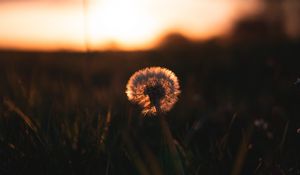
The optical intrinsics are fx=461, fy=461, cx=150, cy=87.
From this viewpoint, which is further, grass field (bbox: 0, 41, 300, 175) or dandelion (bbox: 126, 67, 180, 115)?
grass field (bbox: 0, 41, 300, 175)

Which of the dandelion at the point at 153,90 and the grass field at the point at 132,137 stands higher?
the dandelion at the point at 153,90

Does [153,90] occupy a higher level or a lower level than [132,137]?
higher

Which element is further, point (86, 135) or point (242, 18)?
point (242, 18)

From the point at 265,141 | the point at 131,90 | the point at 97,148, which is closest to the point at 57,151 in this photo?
the point at 97,148

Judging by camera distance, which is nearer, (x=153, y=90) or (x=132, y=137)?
(x=153, y=90)

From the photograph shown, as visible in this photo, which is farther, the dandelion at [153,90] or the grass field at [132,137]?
the grass field at [132,137]

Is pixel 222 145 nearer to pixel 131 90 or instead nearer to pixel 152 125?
pixel 131 90

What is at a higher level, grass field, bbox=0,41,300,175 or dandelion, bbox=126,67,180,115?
dandelion, bbox=126,67,180,115

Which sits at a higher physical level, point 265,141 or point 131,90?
point 131,90
